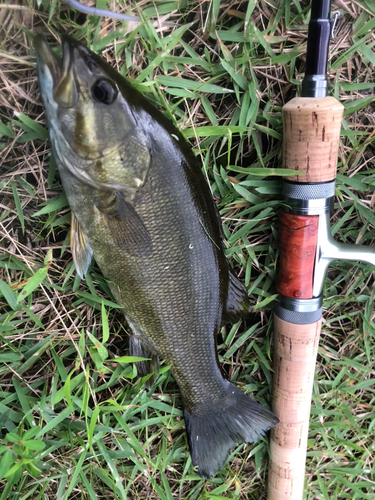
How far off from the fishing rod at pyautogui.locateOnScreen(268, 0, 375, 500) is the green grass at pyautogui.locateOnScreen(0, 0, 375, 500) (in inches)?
4.4

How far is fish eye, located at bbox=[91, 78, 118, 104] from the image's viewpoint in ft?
3.44

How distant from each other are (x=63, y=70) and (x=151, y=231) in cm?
55

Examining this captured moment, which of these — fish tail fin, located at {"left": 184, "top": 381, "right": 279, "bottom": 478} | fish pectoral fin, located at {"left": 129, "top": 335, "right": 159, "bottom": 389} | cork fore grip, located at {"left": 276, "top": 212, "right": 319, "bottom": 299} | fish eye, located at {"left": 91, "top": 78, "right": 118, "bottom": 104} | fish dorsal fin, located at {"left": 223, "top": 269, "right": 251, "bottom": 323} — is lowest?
fish tail fin, located at {"left": 184, "top": 381, "right": 279, "bottom": 478}

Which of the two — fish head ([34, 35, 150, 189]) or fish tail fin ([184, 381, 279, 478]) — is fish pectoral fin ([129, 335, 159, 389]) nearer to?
fish tail fin ([184, 381, 279, 478])

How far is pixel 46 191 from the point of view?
4.42 feet

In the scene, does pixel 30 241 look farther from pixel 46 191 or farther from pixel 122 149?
pixel 122 149

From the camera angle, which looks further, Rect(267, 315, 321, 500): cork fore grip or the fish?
Rect(267, 315, 321, 500): cork fore grip

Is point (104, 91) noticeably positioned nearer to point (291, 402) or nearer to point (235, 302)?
point (235, 302)

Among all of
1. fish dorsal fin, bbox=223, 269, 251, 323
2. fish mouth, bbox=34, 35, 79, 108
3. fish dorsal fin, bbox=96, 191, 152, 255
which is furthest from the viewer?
fish dorsal fin, bbox=223, 269, 251, 323

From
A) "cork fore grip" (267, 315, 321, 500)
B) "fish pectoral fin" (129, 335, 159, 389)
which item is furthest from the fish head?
"cork fore grip" (267, 315, 321, 500)

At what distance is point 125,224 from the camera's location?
120 cm

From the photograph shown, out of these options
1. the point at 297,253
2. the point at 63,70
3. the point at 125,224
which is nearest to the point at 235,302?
the point at 297,253

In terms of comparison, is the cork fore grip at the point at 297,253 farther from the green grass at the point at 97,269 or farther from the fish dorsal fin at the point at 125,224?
the fish dorsal fin at the point at 125,224

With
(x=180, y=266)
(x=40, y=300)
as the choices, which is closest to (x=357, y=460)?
(x=180, y=266)
